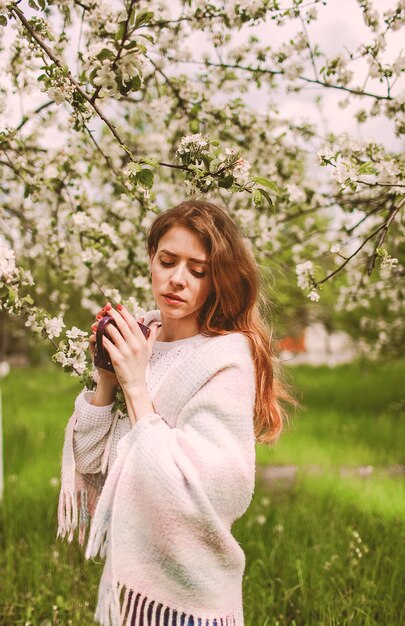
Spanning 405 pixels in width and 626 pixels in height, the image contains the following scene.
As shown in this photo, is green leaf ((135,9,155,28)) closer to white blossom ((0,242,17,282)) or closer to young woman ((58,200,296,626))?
young woman ((58,200,296,626))

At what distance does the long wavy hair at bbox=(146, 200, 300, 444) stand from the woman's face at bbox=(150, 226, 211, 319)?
26 mm

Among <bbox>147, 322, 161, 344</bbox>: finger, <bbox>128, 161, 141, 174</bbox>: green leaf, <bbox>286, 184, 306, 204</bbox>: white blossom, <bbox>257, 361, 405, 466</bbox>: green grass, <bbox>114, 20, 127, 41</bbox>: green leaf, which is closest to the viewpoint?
<bbox>114, 20, 127, 41</bbox>: green leaf

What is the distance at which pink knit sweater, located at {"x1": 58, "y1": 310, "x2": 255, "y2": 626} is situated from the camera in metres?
1.51

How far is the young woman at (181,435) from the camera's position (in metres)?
1.52

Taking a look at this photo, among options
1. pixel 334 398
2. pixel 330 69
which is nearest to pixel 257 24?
pixel 330 69

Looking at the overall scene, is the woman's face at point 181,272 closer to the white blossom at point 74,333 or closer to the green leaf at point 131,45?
the white blossom at point 74,333

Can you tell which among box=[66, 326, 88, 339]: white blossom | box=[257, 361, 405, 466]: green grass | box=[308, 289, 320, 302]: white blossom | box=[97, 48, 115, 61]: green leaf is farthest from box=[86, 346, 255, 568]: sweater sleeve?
box=[257, 361, 405, 466]: green grass

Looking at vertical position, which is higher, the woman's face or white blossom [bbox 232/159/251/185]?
white blossom [bbox 232/159/251/185]

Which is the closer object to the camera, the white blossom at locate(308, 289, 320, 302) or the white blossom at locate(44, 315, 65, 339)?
the white blossom at locate(44, 315, 65, 339)

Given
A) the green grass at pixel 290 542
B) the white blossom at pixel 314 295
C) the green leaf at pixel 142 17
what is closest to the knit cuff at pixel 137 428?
the green leaf at pixel 142 17

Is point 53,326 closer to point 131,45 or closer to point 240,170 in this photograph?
point 240,170

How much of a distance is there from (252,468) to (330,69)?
2109mm

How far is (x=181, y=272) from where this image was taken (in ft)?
5.82

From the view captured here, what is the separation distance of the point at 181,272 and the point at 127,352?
11.1 inches
